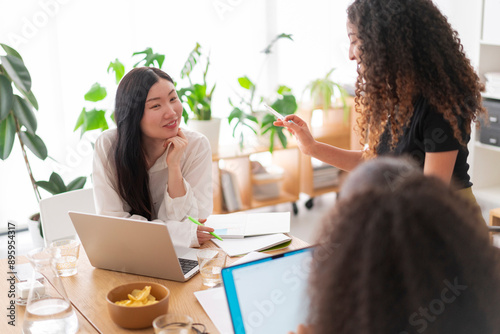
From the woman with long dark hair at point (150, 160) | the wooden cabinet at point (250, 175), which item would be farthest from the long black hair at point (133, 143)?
the wooden cabinet at point (250, 175)

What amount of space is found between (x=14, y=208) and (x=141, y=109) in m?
2.00

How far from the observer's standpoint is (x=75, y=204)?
2.34m

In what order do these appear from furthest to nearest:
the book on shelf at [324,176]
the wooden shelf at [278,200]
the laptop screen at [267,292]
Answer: the book on shelf at [324,176], the wooden shelf at [278,200], the laptop screen at [267,292]

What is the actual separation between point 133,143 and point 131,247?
0.66 m

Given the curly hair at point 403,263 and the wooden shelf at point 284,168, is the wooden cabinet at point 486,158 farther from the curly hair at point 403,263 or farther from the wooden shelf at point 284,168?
the curly hair at point 403,263

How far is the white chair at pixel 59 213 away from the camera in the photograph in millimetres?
2248

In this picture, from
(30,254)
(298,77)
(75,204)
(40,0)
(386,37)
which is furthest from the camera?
(298,77)

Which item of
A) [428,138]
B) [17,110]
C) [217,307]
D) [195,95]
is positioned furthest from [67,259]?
[195,95]

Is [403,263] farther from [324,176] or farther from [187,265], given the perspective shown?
[324,176]

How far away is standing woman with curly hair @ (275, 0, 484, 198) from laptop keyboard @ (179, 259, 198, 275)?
0.77 m

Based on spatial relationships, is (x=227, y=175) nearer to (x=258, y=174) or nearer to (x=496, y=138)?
(x=258, y=174)

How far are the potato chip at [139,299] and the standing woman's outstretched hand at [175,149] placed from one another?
74cm

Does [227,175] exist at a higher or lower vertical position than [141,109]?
lower

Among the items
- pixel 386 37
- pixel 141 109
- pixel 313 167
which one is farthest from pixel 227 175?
pixel 386 37
